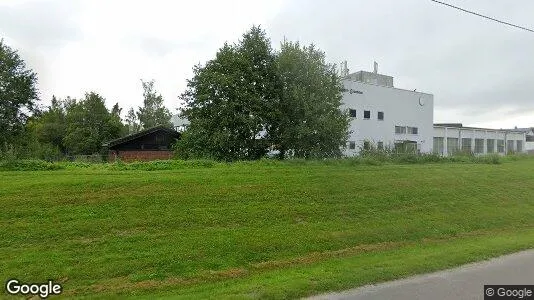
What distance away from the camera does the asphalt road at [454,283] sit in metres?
6.63

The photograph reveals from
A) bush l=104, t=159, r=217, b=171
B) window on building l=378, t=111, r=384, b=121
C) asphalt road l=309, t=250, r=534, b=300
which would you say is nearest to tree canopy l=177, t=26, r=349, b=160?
bush l=104, t=159, r=217, b=171

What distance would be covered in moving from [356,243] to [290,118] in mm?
18189

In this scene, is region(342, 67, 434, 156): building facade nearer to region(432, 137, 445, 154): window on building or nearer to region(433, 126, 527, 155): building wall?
region(432, 137, 445, 154): window on building

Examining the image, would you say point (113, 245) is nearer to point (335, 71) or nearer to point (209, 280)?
point (209, 280)

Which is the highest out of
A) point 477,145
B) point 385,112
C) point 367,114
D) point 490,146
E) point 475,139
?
point 385,112

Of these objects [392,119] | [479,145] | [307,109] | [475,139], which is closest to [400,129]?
[392,119]

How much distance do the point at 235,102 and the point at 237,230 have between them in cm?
1753

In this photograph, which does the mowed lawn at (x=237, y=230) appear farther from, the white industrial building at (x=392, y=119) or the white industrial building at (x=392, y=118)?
the white industrial building at (x=392, y=118)

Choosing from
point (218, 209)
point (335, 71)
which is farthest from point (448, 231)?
point (335, 71)

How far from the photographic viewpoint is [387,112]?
5725cm

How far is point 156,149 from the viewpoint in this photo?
40.2 metres

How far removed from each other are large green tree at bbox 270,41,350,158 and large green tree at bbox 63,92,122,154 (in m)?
37.8

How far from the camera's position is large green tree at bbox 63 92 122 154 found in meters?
58.0

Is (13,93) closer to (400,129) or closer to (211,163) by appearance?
(211,163)
